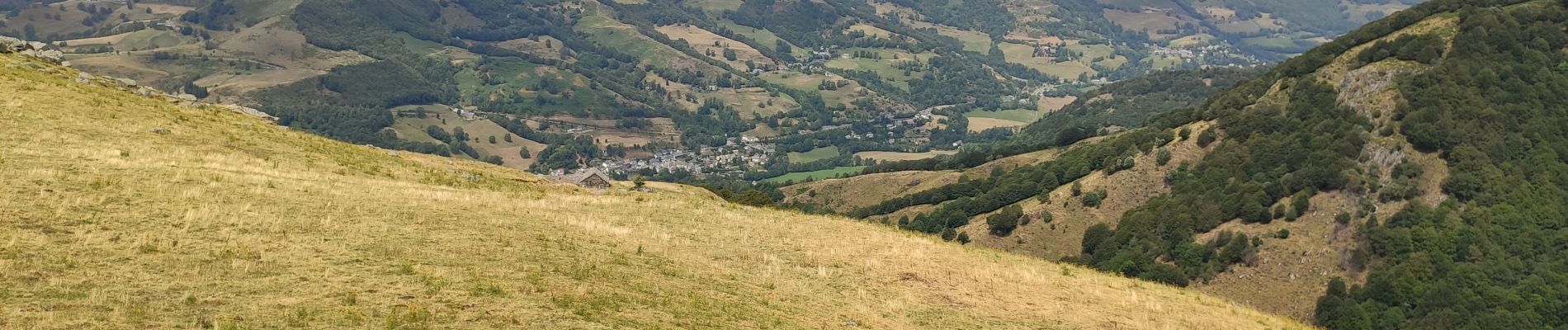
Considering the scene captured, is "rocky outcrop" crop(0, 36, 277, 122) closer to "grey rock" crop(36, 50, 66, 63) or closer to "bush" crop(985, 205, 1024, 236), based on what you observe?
"grey rock" crop(36, 50, 66, 63)

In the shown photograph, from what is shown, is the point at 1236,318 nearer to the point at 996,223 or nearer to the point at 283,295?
the point at 283,295

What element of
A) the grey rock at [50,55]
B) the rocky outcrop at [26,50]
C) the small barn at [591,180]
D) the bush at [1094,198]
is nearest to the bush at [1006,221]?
the bush at [1094,198]

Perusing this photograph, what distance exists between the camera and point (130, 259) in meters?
30.0

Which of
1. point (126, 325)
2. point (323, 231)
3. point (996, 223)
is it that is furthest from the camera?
point (996, 223)

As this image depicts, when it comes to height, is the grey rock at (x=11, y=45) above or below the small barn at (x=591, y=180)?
above

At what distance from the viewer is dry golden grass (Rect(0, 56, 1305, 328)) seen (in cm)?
2767

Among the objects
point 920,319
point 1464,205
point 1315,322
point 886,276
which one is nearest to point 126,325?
point 920,319

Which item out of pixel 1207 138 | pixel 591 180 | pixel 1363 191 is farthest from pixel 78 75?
pixel 1207 138

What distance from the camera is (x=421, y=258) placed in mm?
34188

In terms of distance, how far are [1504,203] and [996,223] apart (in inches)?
1939

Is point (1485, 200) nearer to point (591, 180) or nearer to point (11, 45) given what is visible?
point (591, 180)

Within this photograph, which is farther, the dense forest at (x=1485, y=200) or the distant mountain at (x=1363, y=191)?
the distant mountain at (x=1363, y=191)

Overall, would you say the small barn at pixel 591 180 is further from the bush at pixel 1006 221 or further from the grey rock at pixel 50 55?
the bush at pixel 1006 221

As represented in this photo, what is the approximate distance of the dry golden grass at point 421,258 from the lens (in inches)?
1089
